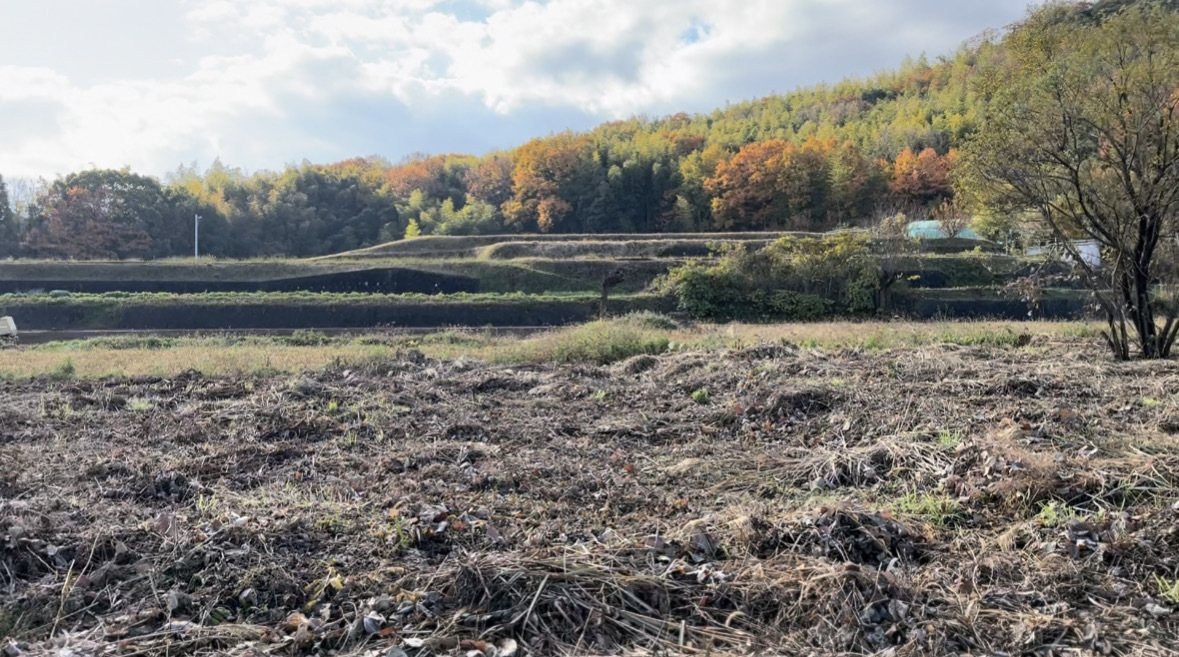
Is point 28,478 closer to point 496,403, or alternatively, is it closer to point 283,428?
point 283,428

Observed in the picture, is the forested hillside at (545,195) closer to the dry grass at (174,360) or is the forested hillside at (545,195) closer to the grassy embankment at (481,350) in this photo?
the grassy embankment at (481,350)

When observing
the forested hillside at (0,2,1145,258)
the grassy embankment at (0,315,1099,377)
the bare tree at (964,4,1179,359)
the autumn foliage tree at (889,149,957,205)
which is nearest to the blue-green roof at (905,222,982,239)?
the forested hillside at (0,2,1145,258)

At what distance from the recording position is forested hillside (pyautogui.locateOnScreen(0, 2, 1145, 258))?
151ft

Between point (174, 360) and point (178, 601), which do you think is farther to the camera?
point (174, 360)

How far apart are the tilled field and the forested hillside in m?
39.6

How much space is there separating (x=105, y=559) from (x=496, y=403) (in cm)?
520

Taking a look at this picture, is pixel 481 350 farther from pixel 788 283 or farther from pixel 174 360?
pixel 788 283

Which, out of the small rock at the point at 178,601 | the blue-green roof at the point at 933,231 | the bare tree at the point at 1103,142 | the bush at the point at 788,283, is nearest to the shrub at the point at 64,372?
the small rock at the point at 178,601

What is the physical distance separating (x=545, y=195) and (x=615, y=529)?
53.0 meters

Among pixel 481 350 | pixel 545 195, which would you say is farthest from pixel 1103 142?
pixel 545 195

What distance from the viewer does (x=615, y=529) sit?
469 centimetres

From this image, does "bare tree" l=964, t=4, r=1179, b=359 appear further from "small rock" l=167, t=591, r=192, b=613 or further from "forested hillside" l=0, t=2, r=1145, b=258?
"forested hillside" l=0, t=2, r=1145, b=258

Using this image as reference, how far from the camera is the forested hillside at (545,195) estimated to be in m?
46.1

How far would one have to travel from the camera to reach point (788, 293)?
27.0m
